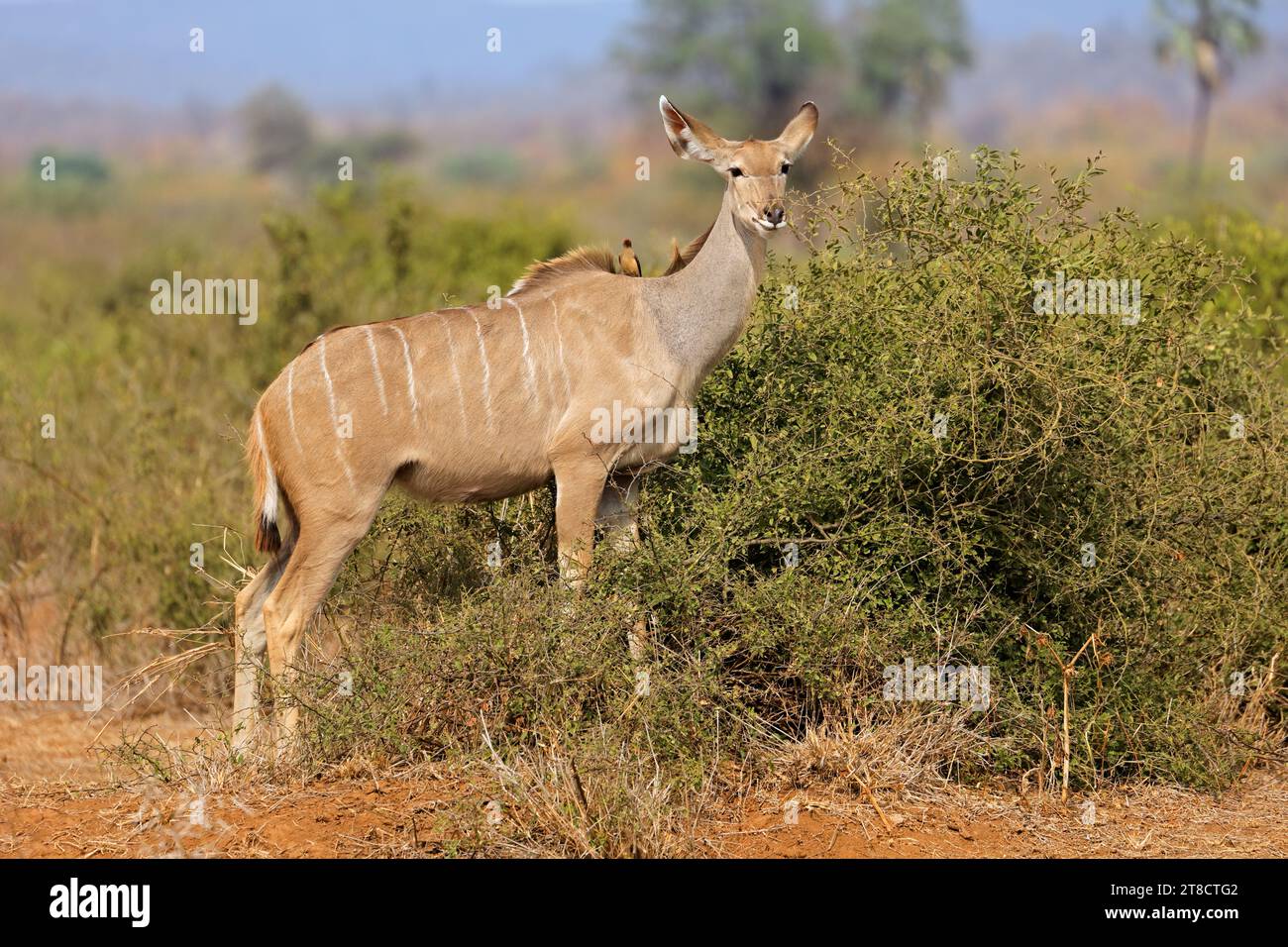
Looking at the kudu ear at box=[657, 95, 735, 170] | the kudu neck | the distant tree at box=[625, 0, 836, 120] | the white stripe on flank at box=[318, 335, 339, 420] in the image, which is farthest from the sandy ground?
the distant tree at box=[625, 0, 836, 120]

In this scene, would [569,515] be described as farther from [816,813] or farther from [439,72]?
[439,72]

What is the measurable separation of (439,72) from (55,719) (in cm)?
11644

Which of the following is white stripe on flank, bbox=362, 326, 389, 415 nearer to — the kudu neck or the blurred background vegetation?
the blurred background vegetation

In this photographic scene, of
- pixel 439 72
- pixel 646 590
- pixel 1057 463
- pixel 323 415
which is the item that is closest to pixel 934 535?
pixel 1057 463

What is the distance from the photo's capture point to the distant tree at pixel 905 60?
149ft

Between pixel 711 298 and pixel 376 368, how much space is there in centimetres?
136

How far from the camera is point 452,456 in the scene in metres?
6.54

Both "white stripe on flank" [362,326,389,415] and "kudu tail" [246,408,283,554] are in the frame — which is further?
"kudu tail" [246,408,283,554]

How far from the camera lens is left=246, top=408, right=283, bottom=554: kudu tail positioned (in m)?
6.62

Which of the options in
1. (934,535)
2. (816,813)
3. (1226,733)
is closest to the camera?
(816,813)

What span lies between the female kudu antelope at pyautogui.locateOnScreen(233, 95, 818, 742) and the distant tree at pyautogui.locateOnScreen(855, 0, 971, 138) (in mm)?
38079

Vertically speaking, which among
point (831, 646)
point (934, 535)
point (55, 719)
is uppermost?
point (934, 535)

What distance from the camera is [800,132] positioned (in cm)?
691

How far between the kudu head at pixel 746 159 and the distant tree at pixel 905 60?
37.9 meters
